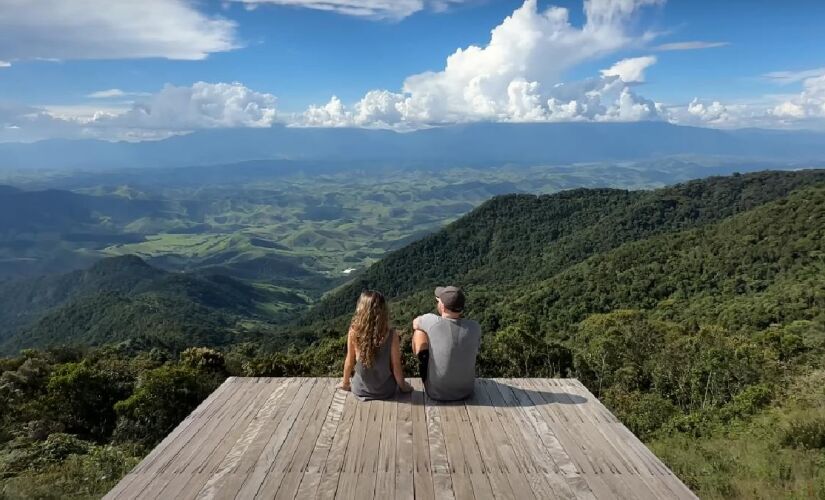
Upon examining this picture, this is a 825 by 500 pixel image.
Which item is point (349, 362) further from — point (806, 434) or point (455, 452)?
point (806, 434)

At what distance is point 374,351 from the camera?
18.7 feet

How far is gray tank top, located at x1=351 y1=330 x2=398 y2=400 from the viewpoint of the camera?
19.0 ft

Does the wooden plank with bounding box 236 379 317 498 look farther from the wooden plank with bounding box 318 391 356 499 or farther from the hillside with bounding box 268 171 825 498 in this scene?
the hillside with bounding box 268 171 825 498

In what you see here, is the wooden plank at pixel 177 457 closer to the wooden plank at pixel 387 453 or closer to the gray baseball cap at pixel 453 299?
the wooden plank at pixel 387 453

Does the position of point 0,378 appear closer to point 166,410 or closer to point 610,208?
point 166,410

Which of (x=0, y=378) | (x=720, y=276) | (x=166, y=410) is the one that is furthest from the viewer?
(x=720, y=276)

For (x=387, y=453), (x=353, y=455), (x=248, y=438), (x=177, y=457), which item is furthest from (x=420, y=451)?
(x=177, y=457)

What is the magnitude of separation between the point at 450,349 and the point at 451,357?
→ 0.09m

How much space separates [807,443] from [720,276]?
42190 millimetres

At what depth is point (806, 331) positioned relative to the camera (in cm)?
2317

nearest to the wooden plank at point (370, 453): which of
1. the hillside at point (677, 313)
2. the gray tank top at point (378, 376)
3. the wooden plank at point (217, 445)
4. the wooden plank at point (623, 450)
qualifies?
the gray tank top at point (378, 376)

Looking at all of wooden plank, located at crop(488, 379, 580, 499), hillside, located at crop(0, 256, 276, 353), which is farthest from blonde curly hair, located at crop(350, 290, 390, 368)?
hillside, located at crop(0, 256, 276, 353)

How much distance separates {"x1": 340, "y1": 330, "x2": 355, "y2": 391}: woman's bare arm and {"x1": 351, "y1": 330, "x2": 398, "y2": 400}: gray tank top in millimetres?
171

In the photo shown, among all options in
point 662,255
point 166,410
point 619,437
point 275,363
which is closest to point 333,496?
point 619,437
